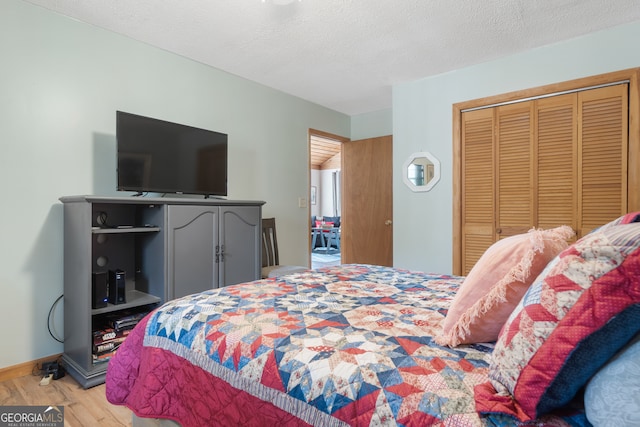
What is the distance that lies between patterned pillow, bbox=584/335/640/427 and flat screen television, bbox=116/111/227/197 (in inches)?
108

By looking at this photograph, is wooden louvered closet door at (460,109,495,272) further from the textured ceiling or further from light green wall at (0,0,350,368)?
light green wall at (0,0,350,368)

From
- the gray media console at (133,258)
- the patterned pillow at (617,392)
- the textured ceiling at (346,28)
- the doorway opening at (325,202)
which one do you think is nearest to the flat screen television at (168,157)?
the gray media console at (133,258)

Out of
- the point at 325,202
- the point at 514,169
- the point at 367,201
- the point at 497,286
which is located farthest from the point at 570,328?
the point at 325,202

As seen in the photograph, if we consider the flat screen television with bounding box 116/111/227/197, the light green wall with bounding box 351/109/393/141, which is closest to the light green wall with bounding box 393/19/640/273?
the light green wall with bounding box 351/109/393/141

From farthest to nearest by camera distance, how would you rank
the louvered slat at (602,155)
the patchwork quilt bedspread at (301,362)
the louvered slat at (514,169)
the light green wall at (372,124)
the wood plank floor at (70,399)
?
1. the light green wall at (372,124)
2. the louvered slat at (514,169)
3. the louvered slat at (602,155)
4. the wood plank floor at (70,399)
5. the patchwork quilt bedspread at (301,362)

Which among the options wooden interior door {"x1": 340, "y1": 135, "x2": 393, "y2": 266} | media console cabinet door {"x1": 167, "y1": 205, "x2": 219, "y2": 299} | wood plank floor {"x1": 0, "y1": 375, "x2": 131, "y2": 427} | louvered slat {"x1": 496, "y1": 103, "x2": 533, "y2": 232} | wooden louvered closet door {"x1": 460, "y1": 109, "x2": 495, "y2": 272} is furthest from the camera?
wooden interior door {"x1": 340, "y1": 135, "x2": 393, "y2": 266}

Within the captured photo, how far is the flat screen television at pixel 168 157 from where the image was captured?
8.21 feet

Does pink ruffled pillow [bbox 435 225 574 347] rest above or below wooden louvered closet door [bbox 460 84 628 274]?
below

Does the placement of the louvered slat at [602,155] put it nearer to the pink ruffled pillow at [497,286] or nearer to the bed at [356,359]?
the bed at [356,359]

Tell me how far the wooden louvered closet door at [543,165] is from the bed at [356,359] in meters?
2.02

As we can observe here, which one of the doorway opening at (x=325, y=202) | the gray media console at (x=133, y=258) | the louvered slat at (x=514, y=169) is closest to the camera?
the gray media console at (x=133, y=258)

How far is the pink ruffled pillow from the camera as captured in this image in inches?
36.3

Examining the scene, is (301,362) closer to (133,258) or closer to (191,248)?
(191,248)

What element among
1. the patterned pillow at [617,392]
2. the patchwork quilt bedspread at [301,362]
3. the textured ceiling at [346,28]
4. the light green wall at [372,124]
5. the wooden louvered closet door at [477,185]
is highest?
the textured ceiling at [346,28]
